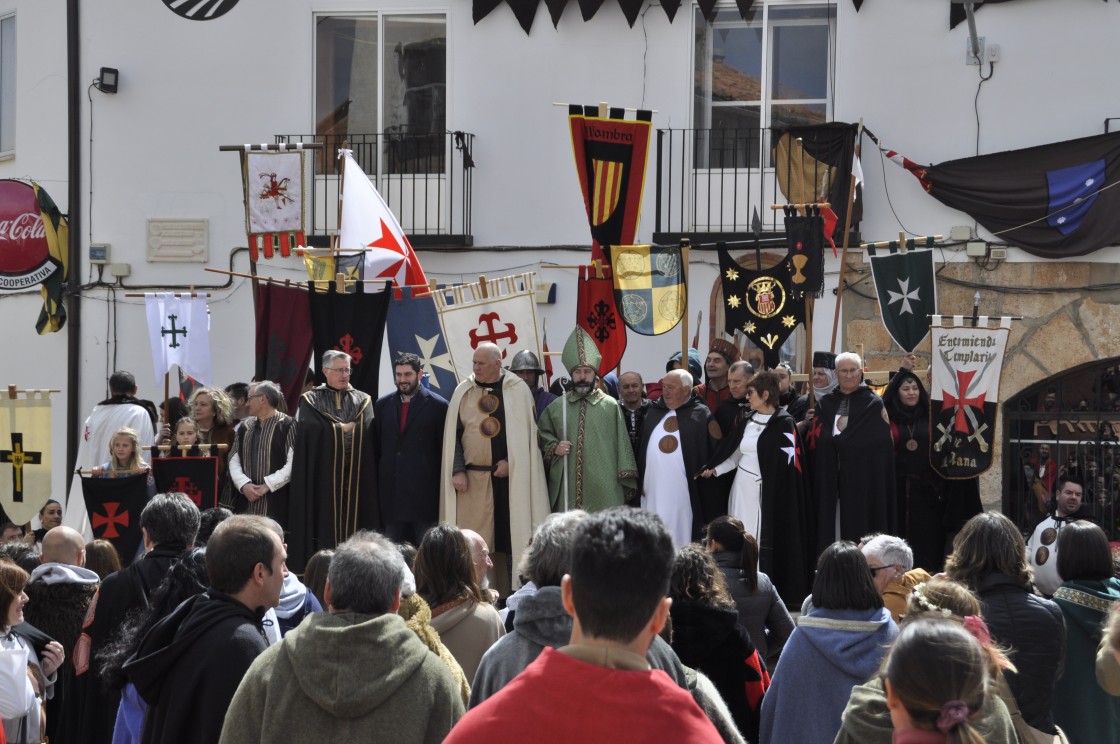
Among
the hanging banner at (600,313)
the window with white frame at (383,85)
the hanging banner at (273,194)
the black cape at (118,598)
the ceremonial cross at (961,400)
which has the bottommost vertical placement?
the black cape at (118,598)

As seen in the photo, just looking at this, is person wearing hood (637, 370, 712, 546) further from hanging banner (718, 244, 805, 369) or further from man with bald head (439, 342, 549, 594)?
hanging banner (718, 244, 805, 369)

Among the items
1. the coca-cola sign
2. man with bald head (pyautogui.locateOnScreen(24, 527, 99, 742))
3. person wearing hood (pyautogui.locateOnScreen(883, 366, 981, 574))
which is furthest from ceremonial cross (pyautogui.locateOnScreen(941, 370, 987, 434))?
the coca-cola sign

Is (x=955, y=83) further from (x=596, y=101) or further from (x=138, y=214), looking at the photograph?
(x=138, y=214)

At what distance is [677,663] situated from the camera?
3445mm

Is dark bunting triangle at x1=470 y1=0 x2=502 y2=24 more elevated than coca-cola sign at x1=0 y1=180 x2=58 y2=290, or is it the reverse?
dark bunting triangle at x1=470 y1=0 x2=502 y2=24

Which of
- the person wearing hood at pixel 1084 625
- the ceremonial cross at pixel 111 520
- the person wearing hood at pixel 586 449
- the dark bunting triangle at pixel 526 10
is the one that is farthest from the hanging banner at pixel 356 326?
the person wearing hood at pixel 1084 625

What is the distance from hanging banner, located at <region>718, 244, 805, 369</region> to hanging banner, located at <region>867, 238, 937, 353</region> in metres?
0.71

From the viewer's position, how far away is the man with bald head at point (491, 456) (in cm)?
873

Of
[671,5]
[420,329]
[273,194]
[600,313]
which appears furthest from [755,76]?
[420,329]

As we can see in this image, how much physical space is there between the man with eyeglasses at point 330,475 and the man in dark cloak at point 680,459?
1.78 meters

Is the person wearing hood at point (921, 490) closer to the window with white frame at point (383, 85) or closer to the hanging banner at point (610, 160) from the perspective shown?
the hanging banner at point (610, 160)

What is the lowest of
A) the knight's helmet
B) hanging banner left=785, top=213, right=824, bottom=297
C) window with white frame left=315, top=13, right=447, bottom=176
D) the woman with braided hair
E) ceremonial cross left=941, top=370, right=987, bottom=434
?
the woman with braided hair

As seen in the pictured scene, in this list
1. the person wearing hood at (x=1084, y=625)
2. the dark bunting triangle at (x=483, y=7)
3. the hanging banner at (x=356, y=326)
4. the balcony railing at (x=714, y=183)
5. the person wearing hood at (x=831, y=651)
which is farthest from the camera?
the dark bunting triangle at (x=483, y=7)

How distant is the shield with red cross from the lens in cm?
854
